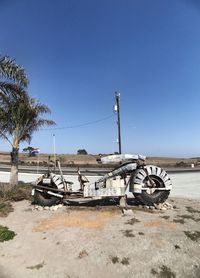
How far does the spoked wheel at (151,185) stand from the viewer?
11.4m

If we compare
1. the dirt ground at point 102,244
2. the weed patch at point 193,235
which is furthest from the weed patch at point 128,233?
the weed patch at point 193,235

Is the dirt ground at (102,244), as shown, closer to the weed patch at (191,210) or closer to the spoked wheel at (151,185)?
the weed patch at (191,210)

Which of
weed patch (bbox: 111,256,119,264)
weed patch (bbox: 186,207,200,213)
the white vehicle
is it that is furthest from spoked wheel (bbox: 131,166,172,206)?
weed patch (bbox: 111,256,119,264)

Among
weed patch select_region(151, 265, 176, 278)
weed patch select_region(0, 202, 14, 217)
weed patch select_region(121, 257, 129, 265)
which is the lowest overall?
weed patch select_region(151, 265, 176, 278)

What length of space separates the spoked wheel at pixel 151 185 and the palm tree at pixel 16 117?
7938mm

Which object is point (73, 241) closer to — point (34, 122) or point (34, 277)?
point (34, 277)

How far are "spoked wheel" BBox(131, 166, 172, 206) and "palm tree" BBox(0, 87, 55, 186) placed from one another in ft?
26.0

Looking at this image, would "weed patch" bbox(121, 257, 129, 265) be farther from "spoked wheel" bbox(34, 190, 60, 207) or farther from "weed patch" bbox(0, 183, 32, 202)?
"weed patch" bbox(0, 183, 32, 202)

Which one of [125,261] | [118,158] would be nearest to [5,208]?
[118,158]

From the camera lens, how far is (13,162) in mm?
16203

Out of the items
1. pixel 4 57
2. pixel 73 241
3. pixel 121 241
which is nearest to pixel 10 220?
pixel 73 241

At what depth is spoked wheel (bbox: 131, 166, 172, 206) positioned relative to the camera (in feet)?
37.5

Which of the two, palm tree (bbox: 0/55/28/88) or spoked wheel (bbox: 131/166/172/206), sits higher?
palm tree (bbox: 0/55/28/88)

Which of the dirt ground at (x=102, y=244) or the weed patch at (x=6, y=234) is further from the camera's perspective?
the weed patch at (x=6, y=234)
